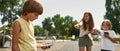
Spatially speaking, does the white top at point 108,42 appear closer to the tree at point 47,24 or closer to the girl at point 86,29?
the girl at point 86,29

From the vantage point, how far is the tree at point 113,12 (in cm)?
9338

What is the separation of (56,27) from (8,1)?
3507 inches

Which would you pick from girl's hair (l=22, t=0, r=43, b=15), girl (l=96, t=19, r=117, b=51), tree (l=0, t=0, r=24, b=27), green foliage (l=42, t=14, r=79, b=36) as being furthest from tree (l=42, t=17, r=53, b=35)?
girl's hair (l=22, t=0, r=43, b=15)

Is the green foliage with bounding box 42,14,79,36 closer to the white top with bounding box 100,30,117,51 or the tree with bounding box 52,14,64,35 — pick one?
the tree with bounding box 52,14,64,35

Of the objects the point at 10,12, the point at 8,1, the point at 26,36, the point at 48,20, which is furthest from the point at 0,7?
the point at 48,20

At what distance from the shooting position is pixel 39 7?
15.6 feet

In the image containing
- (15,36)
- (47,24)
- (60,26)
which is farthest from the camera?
(47,24)

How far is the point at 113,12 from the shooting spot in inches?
3684

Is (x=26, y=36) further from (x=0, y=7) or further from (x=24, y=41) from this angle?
(x=0, y=7)

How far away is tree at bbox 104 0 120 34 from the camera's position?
93.4 m

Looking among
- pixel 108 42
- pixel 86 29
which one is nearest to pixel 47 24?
pixel 86 29

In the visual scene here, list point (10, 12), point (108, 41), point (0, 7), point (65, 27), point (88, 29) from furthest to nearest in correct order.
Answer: point (65, 27)
point (10, 12)
point (0, 7)
point (88, 29)
point (108, 41)

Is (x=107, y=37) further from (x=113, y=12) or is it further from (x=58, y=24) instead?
(x=58, y=24)

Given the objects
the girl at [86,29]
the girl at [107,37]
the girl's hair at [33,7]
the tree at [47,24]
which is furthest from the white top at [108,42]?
the tree at [47,24]
